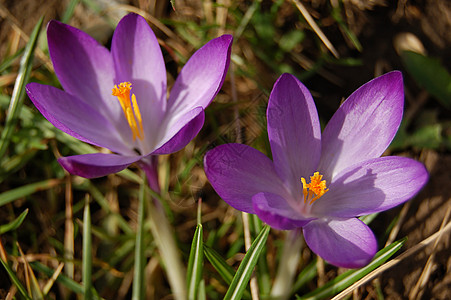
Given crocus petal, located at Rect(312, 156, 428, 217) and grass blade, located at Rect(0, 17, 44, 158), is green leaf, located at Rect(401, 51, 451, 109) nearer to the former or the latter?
crocus petal, located at Rect(312, 156, 428, 217)

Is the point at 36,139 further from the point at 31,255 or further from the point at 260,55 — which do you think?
the point at 260,55

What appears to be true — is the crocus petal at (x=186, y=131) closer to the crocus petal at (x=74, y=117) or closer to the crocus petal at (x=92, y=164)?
the crocus petal at (x=92, y=164)

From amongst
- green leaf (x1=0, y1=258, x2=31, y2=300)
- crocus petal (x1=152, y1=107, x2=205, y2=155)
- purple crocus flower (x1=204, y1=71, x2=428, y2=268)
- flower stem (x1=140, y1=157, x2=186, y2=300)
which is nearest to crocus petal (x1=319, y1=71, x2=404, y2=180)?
purple crocus flower (x1=204, y1=71, x2=428, y2=268)

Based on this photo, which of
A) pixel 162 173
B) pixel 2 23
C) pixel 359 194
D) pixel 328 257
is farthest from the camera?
pixel 2 23

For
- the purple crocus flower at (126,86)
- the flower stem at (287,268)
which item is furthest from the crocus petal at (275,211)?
the purple crocus flower at (126,86)

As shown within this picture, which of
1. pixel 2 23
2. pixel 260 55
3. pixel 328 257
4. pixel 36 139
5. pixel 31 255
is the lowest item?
pixel 31 255

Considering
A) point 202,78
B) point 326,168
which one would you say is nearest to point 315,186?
point 326,168

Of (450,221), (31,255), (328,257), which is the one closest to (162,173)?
(31,255)
